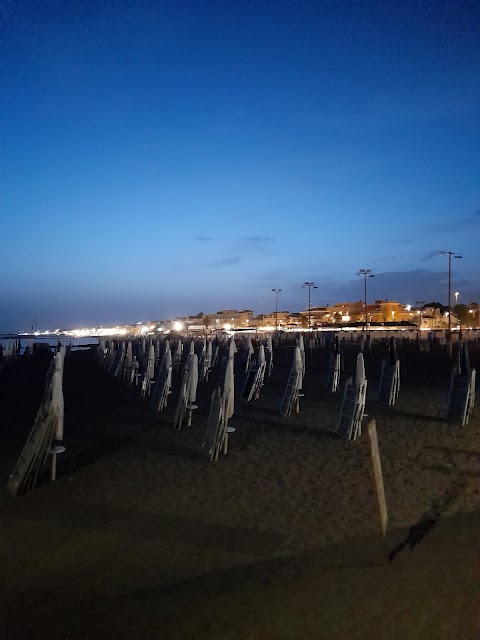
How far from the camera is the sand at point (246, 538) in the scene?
11.9 feet

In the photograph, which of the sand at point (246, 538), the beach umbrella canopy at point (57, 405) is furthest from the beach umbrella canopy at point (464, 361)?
the beach umbrella canopy at point (57, 405)

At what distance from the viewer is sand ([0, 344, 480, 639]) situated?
3.63m

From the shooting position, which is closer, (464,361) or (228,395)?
(228,395)

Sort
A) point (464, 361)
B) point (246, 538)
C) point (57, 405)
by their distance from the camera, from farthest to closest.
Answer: point (464, 361)
point (57, 405)
point (246, 538)

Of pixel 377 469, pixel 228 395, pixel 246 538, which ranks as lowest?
pixel 246 538

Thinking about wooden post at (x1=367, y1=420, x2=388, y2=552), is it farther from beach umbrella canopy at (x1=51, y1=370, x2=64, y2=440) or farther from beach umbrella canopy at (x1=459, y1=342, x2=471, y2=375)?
beach umbrella canopy at (x1=459, y1=342, x2=471, y2=375)

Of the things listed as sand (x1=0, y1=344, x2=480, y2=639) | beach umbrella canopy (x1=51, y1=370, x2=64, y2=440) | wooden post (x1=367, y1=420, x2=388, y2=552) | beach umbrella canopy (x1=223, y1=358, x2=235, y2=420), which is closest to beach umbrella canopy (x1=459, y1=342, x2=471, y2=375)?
sand (x1=0, y1=344, x2=480, y2=639)

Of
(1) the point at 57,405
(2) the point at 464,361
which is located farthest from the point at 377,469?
(2) the point at 464,361

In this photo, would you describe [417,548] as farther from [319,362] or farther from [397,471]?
[319,362]

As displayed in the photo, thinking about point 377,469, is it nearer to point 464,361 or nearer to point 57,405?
point 57,405

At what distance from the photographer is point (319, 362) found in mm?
26000

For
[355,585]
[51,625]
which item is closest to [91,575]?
[51,625]

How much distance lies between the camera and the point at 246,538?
505 cm

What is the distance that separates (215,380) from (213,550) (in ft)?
45.6
